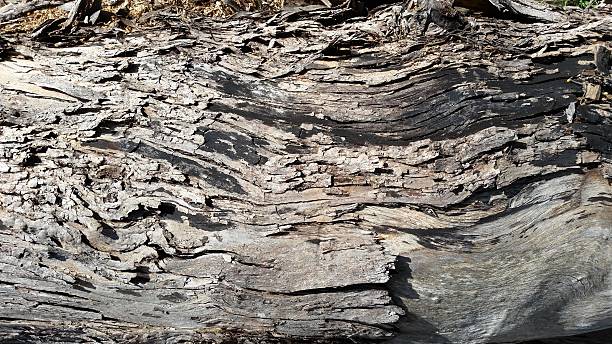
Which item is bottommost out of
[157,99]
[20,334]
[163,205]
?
[20,334]

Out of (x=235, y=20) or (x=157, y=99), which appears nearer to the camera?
(x=157, y=99)

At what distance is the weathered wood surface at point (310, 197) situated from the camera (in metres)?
2.04

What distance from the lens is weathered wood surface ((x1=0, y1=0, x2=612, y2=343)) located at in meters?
2.04

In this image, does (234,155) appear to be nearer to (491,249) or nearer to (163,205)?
(163,205)

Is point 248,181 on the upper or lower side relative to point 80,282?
upper

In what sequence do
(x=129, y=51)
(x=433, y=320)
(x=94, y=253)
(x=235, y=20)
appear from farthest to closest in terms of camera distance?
(x=235, y=20) < (x=129, y=51) < (x=433, y=320) < (x=94, y=253)

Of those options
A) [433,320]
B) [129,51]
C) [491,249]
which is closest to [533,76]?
[491,249]

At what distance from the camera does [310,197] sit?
6.87 ft

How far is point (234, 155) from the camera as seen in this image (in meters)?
2.15

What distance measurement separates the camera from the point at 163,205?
2.05 m

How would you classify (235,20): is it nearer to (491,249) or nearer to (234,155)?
(234,155)

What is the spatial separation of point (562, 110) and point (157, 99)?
1443 mm

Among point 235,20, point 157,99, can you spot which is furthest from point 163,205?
point 235,20

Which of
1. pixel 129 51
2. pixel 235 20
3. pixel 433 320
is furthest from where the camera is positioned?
pixel 235 20
